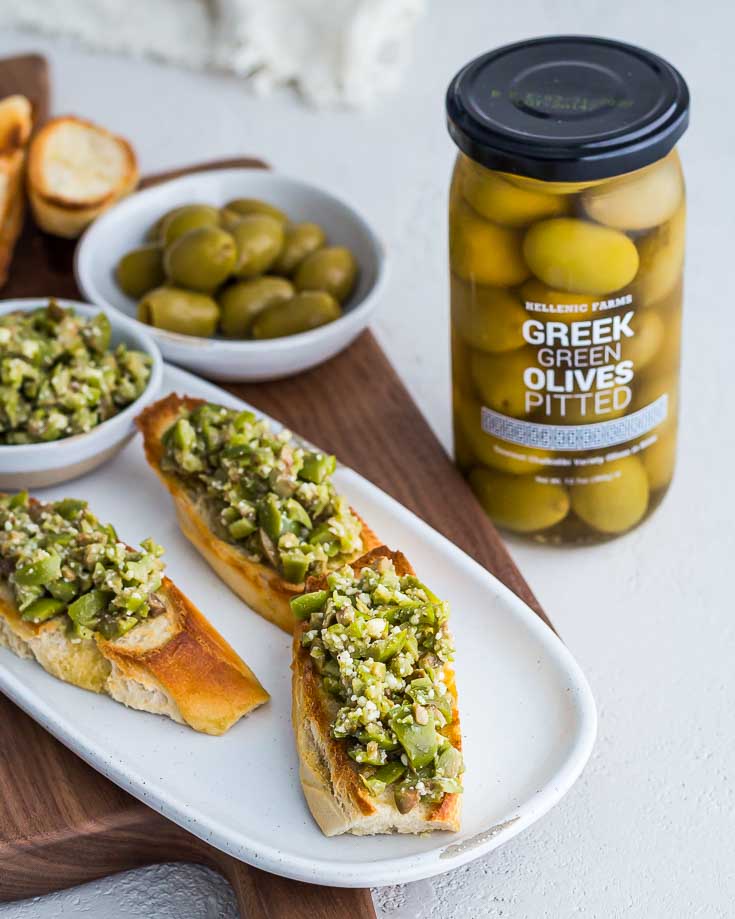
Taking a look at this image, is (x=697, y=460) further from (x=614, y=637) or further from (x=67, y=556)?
(x=67, y=556)

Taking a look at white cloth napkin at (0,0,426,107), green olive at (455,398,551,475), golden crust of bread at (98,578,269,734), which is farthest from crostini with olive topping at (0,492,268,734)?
white cloth napkin at (0,0,426,107)

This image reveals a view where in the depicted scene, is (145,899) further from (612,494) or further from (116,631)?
(612,494)

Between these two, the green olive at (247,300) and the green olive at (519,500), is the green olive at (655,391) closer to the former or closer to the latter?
the green olive at (519,500)

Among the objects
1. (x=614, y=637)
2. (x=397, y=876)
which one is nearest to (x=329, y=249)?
(x=614, y=637)

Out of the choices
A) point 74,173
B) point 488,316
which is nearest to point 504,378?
point 488,316

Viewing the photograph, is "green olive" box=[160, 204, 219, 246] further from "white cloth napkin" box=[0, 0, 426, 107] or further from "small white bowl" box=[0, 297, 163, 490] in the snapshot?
"white cloth napkin" box=[0, 0, 426, 107]

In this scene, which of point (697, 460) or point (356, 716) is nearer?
point (356, 716)
